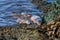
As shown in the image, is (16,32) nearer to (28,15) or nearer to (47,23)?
(47,23)

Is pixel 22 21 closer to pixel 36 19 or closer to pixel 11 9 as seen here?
pixel 36 19

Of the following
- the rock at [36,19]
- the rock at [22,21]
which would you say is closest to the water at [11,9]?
Answer: the rock at [22,21]

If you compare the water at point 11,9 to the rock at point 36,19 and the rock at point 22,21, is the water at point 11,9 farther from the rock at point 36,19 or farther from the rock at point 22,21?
the rock at point 36,19

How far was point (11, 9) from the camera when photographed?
675cm

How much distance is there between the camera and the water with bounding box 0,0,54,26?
5.84 metres

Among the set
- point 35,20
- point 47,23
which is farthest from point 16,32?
point 35,20

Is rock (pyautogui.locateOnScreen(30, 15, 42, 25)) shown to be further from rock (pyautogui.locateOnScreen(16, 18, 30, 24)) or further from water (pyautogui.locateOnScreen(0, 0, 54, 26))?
water (pyautogui.locateOnScreen(0, 0, 54, 26))

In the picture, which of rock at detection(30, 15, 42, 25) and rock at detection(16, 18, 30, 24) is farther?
rock at detection(30, 15, 42, 25)

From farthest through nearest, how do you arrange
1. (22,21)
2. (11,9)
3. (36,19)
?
(11,9) → (36,19) → (22,21)

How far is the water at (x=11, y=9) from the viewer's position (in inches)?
230

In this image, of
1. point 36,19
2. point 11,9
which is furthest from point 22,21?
point 11,9

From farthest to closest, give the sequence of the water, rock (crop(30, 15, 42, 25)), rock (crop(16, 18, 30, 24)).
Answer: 1. the water
2. rock (crop(30, 15, 42, 25))
3. rock (crop(16, 18, 30, 24))

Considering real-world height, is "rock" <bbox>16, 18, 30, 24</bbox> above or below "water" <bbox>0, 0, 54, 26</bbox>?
above

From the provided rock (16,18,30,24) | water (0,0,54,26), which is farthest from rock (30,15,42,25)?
water (0,0,54,26)
